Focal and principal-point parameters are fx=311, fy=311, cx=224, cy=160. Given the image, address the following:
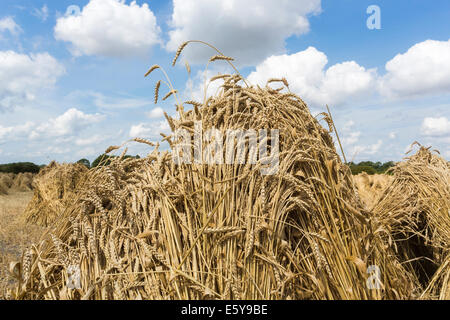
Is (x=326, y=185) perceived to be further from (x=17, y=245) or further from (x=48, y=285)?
(x=17, y=245)

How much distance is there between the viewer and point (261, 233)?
1721 mm

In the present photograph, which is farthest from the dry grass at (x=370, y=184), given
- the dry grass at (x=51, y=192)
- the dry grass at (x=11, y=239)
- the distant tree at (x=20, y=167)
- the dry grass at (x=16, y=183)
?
the distant tree at (x=20, y=167)

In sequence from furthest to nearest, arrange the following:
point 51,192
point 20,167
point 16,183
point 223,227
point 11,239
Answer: point 20,167 → point 16,183 → point 51,192 → point 11,239 → point 223,227

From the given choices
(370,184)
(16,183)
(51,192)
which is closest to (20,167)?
(16,183)

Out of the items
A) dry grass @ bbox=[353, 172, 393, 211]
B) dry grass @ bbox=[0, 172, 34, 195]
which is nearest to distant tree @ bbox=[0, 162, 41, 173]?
dry grass @ bbox=[0, 172, 34, 195]

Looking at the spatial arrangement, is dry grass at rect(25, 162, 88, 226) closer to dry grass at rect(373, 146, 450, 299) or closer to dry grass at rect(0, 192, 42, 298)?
dry grass at rect(0, 192, 42, 298)

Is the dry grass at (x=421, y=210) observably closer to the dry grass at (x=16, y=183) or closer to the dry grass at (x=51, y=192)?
the dry grass at (x=51, y=192)

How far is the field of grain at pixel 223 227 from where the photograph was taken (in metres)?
1.65

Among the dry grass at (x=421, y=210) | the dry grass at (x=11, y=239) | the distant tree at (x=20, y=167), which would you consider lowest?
the dry grass at (x=11, y=239)

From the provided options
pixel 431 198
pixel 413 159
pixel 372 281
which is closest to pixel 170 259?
pixel 372 281

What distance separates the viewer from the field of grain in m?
1.65

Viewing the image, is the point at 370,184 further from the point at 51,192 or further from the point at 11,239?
the point at 51,192

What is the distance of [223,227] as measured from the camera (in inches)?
65.1

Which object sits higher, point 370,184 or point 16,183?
point 16,183
